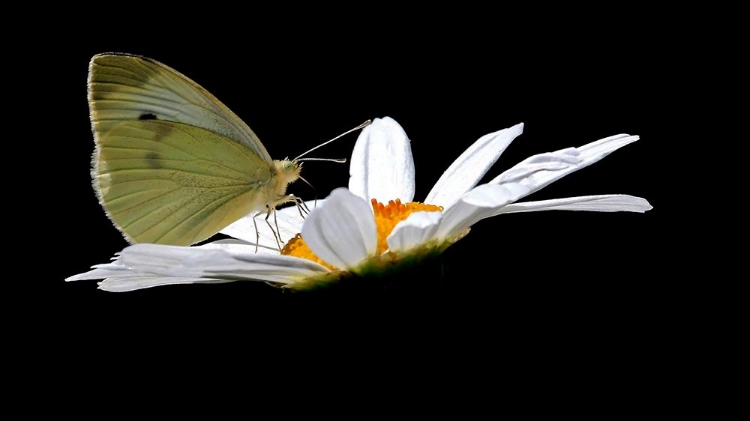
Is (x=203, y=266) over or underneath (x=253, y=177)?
underneath

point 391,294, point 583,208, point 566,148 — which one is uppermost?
point 566,148

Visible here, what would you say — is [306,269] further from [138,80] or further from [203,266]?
[138,80]

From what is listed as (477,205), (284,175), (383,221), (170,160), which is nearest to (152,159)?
(170,160)

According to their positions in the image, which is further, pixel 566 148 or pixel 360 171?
pixel 360 171

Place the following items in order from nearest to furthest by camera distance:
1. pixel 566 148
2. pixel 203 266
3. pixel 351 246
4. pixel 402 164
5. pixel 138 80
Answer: pixel 203 266 → pixel 351 246 → pixel 566 148 → pixel 138 80 → pixel 402 164

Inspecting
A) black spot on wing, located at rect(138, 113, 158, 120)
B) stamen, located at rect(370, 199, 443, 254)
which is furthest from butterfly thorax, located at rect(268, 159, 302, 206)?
black spot on wing, located at rect(138, 113, 158, 120)

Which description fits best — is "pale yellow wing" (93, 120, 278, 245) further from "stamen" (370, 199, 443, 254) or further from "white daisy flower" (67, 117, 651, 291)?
"stamen" (370, 199, 443, 254)

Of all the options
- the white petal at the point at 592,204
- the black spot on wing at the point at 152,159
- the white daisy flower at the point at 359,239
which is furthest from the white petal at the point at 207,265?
the white petal at the point at 592,204

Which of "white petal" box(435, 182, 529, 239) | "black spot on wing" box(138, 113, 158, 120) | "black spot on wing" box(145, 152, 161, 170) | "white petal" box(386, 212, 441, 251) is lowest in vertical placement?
"white petal" box(386, 212, 441, 251)

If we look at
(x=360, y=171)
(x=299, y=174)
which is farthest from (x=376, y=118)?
(x=299, y=174)
